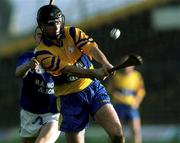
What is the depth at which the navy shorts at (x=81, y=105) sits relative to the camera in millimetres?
8445

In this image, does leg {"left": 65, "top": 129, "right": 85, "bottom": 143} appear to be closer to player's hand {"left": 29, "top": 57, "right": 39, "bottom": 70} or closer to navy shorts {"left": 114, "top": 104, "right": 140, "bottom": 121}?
player's hand {"left": 29, "top": 57, "right": 39, "bottom": 70}

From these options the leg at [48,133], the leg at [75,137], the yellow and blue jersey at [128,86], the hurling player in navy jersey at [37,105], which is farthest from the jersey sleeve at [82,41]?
the yellow and blue jersey at [128,86]

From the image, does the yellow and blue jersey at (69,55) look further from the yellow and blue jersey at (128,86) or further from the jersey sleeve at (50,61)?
the yellow and blue jersey at (128,86)

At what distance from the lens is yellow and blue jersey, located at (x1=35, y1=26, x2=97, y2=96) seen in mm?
8305

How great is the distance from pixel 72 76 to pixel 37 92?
3.45 feet

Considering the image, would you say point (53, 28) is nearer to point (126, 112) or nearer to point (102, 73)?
point (102, 73)

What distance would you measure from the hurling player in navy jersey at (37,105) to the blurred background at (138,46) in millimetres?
10507

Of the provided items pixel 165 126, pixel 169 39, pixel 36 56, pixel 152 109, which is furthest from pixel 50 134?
pixel 169 39

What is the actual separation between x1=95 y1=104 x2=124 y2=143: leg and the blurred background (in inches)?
462

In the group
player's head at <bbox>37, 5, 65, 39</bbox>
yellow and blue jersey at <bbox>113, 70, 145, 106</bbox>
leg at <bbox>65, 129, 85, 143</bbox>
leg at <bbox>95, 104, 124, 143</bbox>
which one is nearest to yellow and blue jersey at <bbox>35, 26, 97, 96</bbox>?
player's head at <bbox>37, 5, 65, 39</bbox>

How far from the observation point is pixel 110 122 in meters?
8.23

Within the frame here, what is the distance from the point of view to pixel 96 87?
8516mm

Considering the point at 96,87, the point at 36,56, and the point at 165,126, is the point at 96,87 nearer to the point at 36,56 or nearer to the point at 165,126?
the point at 36,56

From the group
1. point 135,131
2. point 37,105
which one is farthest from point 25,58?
point 135,131
